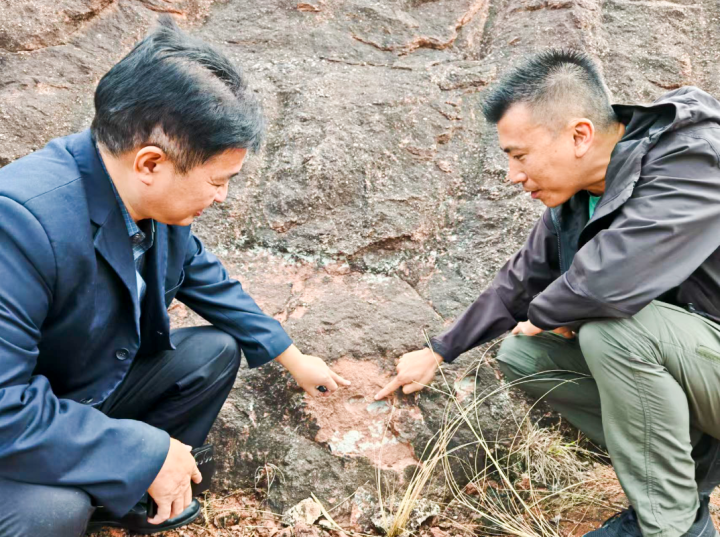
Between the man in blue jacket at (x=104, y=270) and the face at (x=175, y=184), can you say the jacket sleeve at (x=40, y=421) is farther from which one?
the face at (x=175, y=184)

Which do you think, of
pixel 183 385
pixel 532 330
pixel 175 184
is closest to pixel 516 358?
pixel 532 330

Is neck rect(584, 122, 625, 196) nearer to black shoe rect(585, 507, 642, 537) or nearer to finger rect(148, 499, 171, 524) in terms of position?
black shoe rect(585, 507, 642, 537)

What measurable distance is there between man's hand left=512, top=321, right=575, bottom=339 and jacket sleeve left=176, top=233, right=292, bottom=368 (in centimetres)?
96

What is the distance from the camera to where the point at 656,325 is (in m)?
2.17

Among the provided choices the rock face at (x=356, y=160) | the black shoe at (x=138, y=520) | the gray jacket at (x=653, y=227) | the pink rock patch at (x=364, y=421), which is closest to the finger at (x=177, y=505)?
the black shoe at (x=138, y=520)

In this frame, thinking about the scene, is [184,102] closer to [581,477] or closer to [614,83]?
[581,477]

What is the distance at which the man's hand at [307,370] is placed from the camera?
262 centimetres

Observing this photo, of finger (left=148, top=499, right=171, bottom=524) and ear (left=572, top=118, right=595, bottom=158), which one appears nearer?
finger (left=148, top=499, right=171, bottom=524)

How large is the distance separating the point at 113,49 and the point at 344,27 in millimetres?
1426

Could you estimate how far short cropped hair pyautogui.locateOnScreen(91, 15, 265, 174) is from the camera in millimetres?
1852

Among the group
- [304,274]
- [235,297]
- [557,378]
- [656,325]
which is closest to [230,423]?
[235,297]

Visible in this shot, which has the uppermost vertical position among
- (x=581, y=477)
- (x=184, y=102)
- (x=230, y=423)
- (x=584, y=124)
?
(x=584, y=124)

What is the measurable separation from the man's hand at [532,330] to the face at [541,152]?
0.53m

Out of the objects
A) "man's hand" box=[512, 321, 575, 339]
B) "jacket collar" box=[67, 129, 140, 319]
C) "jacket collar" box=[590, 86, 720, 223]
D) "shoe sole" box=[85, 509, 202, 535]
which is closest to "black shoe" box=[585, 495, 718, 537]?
"man's hand" box=[512, 321, 575, 339]
